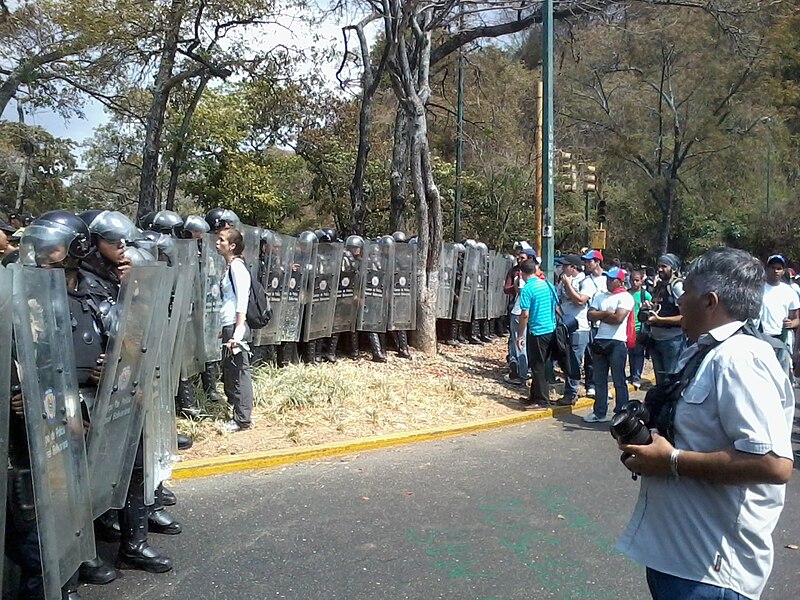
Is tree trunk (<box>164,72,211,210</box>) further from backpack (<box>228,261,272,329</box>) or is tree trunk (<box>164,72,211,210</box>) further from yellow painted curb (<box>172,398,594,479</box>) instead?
yellow painted curb (<box>172,398,594,479</box>)

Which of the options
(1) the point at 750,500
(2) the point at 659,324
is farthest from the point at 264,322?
(1) the point at 750,500

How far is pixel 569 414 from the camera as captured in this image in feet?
29.4

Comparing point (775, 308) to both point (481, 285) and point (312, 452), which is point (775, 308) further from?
point (481, 285)

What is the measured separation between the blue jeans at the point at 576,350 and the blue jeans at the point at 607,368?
673mm

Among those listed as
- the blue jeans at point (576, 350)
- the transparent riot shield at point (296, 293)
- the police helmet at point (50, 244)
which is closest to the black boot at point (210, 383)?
the transparent riot shield at point (296, 293)

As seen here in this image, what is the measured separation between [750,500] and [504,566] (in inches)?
98.8

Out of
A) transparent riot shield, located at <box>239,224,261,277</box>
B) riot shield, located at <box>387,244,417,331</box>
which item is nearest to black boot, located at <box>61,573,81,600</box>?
transparent riot shield, located at <box>239,224,261,277</box>

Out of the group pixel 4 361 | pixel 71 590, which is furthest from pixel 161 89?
pixel 4 361

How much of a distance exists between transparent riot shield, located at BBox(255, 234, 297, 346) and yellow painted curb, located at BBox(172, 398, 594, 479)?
2.38 metres

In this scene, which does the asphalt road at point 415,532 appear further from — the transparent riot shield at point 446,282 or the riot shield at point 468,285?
the riot shield at point 468,285

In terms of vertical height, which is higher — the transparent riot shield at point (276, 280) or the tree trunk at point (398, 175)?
the tree trunk at point (398, 175)

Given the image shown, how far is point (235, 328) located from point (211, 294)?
18.0 inches

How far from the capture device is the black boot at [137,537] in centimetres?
425

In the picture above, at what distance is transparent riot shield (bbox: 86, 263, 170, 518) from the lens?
3715 mm
